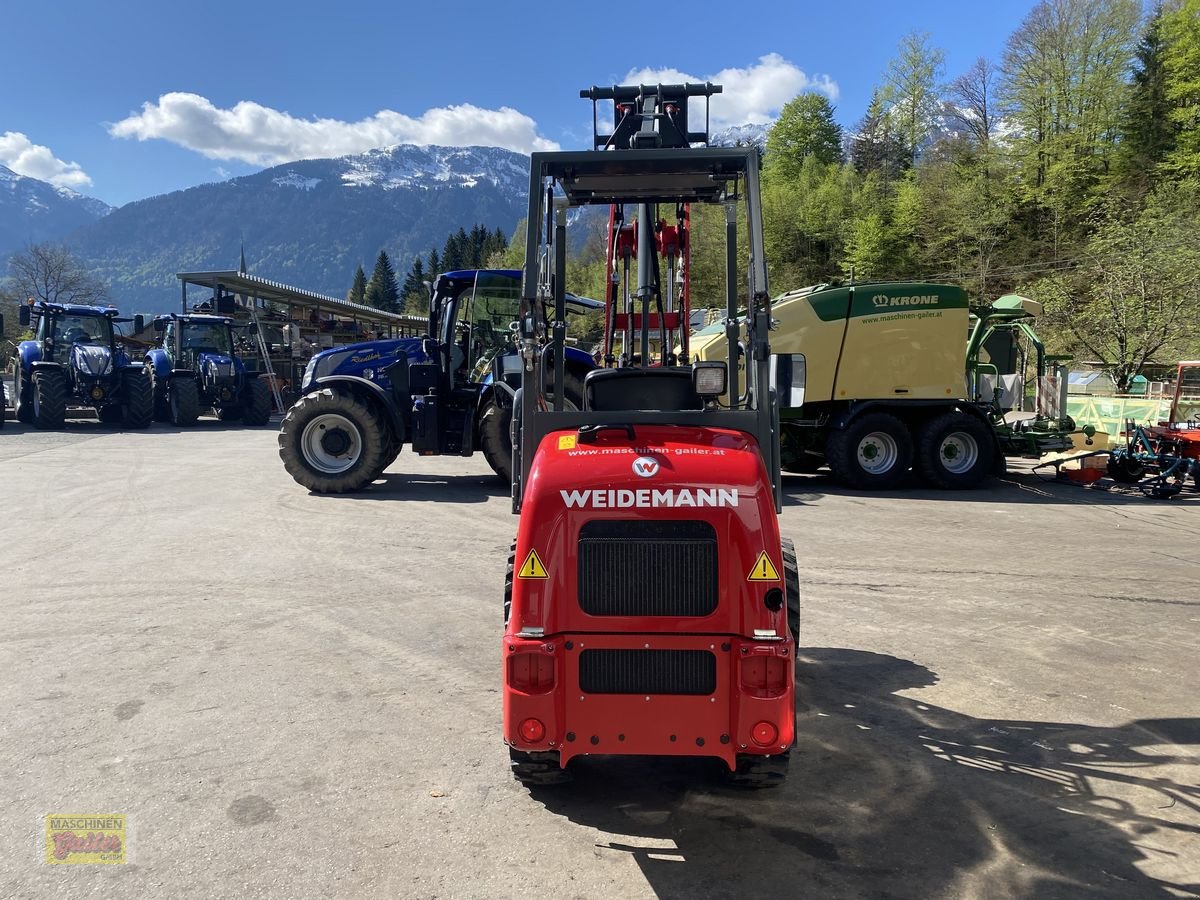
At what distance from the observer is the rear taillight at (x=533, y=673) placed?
3.21 metres

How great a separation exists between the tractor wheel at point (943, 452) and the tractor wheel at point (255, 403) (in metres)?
16.6

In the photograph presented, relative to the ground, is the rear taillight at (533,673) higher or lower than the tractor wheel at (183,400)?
lower

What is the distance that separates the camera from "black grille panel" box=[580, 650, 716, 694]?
3207 millimetres

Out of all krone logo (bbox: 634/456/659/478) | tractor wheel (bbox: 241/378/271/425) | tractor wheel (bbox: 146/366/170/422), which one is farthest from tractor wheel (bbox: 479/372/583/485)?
tractor wheel (bbox: 146/366/170/422)

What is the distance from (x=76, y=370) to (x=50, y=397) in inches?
39.6

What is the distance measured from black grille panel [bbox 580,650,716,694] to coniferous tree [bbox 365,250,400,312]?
105 meters

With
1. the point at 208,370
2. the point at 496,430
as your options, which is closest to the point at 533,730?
the point at 496,430

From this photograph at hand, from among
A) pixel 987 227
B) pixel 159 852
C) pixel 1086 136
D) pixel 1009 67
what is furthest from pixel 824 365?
pixel 1009 67

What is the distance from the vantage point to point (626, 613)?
325 cm

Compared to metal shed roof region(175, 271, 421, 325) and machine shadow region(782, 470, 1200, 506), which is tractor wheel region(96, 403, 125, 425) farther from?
machine shadow region(782, 470, 1200, 506)

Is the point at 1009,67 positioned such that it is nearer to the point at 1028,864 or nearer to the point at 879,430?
the point at 879,430

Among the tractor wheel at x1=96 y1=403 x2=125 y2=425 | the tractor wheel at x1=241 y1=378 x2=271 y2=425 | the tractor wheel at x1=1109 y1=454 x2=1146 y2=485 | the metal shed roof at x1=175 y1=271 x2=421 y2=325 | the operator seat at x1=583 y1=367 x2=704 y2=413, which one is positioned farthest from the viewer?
the metal shed roof at x1=175 y1=271 x2=421 y2=325

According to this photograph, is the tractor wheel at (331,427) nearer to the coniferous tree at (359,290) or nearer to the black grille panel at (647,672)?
the black grille panel at (647,672)

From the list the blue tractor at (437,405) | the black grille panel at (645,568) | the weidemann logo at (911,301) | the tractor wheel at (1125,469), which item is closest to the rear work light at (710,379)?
the black grille panel at (645,568)
